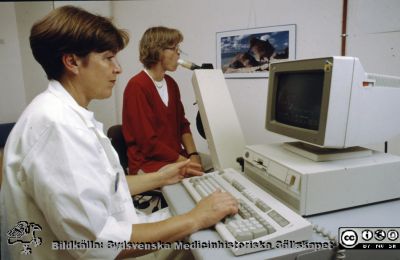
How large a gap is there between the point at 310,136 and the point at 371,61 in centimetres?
79

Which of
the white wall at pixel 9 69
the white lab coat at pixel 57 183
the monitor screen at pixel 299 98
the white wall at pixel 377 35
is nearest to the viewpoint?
the white lab coat at pixel 57 183

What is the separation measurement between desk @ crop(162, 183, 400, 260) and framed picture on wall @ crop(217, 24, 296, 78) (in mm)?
1109

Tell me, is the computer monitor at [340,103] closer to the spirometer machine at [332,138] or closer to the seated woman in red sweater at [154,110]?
the spirometer machine at [332,138]

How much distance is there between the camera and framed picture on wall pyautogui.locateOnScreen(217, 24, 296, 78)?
1.75 m

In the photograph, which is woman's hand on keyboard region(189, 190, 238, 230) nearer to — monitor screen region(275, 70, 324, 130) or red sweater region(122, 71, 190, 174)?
monitor screen region(275, 70, 324, 130)

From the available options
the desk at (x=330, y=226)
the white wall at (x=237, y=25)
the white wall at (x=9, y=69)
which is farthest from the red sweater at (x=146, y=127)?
the white wall at (x=9, y=69)

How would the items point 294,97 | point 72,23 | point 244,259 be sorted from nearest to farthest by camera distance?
point 244,259
point 72,23
point 294,97

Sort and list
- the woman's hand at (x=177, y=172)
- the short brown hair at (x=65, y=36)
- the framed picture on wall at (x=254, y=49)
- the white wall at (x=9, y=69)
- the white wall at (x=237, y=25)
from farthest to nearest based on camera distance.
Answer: the white wall at (x=9, y=69)
the framed picture on wall at (x=254, y=49)
the white wall at (x=237, y=25)
the woman's hand at (x=177, y=172)
the short brown hair at (x=65, y=36)

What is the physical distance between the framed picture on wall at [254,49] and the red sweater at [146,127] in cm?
59

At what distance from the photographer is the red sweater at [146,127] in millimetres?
1685

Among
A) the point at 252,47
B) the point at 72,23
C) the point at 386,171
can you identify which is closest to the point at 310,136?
the point at 386,171

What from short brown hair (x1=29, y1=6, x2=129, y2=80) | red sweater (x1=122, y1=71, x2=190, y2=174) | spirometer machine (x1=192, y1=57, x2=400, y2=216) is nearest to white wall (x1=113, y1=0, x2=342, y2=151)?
red sweater (x1=122, y1=71, x2=190, y2=174)

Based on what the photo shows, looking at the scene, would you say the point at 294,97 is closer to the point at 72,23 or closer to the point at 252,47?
the point at 72,23

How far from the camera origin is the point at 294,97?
1.04 metres
